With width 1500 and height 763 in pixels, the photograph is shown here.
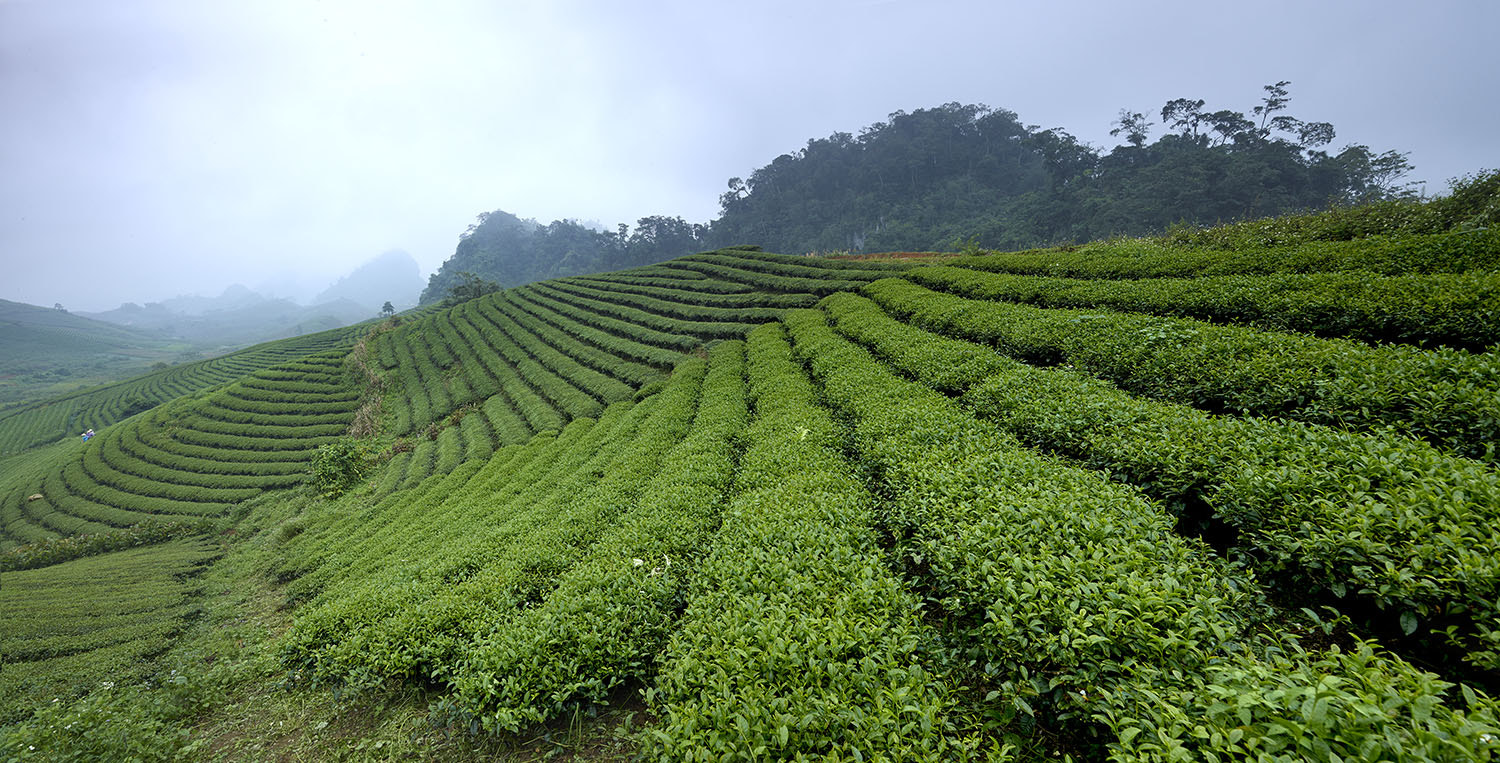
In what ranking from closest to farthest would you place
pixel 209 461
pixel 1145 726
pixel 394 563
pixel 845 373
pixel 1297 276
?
pixel 1145 726 → pixel 1297 276 → pixel 394 563 → pixel 845 373 → pixel 209 461

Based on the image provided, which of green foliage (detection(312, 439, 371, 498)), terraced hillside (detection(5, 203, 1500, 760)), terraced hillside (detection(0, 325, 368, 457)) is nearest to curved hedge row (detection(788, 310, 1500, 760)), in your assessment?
terraced hillside (detection(5, 203, 1500, 760))

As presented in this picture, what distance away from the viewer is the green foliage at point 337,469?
22.4m

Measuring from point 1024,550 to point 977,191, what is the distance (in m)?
92.2

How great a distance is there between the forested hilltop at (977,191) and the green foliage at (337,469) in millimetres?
36305

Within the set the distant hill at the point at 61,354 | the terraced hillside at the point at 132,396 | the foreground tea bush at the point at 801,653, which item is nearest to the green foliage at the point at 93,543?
the foreground tea bush at the point at 801,653

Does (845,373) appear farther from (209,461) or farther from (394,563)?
(209,461)

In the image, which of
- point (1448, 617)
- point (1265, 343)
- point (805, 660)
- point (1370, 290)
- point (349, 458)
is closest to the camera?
point (1448, 617)

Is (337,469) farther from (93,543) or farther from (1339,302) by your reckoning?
(1339,302)

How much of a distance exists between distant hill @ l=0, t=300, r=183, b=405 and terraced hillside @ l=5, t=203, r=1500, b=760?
5419 inches

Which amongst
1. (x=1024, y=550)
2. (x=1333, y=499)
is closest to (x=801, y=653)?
(x=1024, y=550)

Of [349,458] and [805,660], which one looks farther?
[349,458]

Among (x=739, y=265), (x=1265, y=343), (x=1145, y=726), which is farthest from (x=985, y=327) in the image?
(x=739, y=265)

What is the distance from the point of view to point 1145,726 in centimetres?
280

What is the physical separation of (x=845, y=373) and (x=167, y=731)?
1281 centimetres
